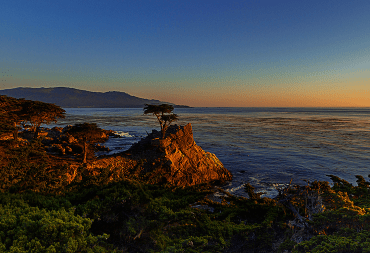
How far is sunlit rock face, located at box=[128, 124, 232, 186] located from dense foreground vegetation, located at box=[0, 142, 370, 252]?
7.10 metres

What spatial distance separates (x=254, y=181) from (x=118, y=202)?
15151 millimetres

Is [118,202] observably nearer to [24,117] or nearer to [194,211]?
[194,211]

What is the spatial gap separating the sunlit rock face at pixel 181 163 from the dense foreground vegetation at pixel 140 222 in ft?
23.3

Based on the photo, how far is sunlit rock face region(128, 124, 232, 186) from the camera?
53.3 feet

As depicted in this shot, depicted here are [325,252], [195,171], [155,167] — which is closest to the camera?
[325,252]

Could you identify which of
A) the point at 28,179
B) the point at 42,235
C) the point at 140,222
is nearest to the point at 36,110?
the point at 28,179

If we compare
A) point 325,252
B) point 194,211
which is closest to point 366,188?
point 325,252

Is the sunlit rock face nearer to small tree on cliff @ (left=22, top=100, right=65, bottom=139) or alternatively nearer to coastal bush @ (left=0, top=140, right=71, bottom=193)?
coastal bush @ (left=0, top=140, right=71, bottom=193)

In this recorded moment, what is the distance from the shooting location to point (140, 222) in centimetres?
590

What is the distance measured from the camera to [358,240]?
463cm

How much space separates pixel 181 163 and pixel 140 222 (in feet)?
39.1

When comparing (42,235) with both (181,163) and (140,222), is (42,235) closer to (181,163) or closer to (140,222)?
(140,222)

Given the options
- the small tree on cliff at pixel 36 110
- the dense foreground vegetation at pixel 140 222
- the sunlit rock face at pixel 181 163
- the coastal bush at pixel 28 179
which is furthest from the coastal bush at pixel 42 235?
the small tree on cliff at pixel 36 110

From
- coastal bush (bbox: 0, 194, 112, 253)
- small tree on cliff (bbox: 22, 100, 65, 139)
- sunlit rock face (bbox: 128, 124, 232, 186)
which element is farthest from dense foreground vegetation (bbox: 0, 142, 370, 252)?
small tree on cliff (bbox: 22, 100, 65, 139)
